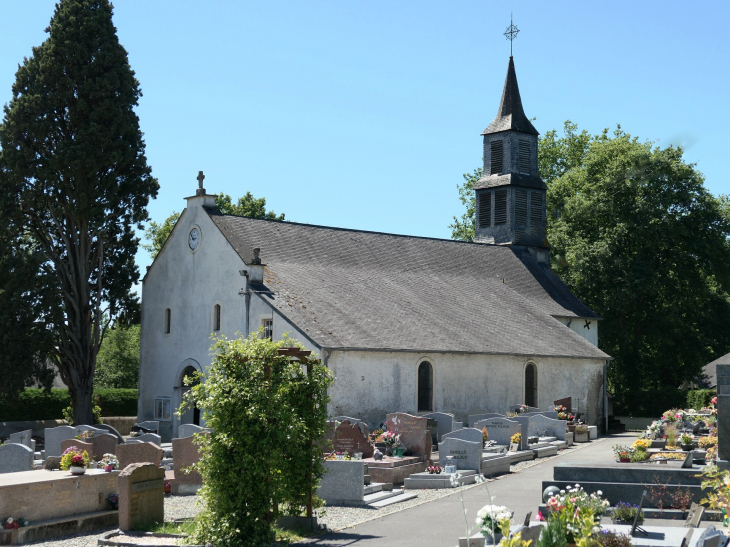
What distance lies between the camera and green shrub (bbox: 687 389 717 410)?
138 ft

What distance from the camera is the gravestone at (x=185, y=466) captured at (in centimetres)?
1938

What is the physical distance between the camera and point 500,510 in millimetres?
10352

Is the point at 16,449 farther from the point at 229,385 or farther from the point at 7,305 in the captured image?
the point at 7,305

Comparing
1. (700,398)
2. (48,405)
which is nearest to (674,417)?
(700,398)

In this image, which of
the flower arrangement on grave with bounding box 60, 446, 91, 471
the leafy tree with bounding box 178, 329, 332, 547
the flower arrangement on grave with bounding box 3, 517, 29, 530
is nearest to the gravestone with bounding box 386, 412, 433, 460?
the leafy tree with bounding box 178, 329, 332, 547

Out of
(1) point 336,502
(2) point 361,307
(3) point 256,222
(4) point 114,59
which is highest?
(4) point 114,59

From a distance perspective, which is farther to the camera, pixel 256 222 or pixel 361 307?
pixel 256 222

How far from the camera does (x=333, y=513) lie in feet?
54.6


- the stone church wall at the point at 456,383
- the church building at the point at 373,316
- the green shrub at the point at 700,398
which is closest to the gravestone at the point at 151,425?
the church building at the point at 373,316

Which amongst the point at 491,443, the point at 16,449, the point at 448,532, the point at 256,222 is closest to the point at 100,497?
the point at 16,449

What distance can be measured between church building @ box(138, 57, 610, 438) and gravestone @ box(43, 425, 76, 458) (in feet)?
16.9

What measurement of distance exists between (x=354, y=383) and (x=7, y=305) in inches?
546

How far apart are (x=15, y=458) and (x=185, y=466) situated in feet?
12.1

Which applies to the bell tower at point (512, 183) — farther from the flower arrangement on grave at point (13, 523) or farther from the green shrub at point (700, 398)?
the flower arrangement on grave at point (13, 523)
